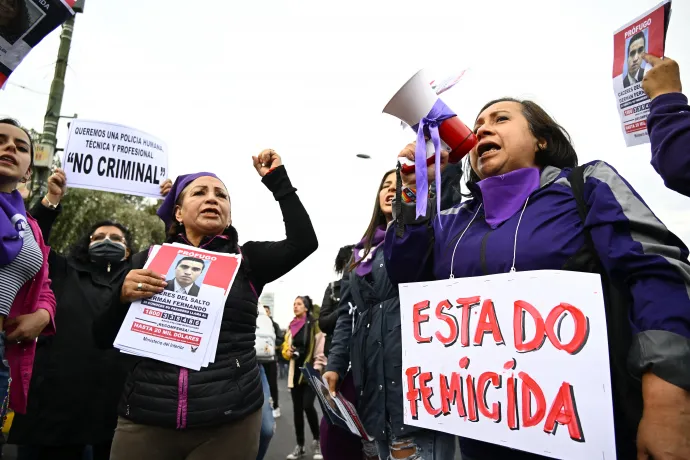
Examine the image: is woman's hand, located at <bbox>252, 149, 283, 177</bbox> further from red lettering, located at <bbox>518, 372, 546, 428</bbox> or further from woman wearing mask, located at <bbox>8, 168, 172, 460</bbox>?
red lettering, located at <bbox>518, 372, 546, 428</bbox>

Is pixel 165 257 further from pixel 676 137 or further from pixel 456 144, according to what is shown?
pixel 676 137

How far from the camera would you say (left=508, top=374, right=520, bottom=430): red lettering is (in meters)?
1.34

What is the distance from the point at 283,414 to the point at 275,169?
328 inches

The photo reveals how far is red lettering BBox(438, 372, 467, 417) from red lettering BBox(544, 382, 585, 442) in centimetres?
27

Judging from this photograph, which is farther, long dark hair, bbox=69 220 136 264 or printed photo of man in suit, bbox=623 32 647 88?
long dark hair, bbox=69 220 136 264

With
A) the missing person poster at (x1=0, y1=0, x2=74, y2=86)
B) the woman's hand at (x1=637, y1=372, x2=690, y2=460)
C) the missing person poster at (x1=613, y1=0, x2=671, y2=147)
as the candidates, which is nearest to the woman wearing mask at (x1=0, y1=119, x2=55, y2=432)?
the missing person poster at (x1=0, y1=0, x2=74, y2=86)

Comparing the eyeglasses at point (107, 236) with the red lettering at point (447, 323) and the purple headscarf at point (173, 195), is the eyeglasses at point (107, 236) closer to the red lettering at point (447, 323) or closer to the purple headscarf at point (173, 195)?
the purple headscarf at point (173, 195)

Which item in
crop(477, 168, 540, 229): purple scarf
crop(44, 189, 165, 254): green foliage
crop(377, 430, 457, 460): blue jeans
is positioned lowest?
crop(377, 430, 457, 460): blue jeans

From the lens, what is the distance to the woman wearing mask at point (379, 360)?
6.90 ft

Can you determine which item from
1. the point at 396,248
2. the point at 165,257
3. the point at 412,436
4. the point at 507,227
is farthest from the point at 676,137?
the point at 165,257

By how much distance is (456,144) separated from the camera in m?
1.76

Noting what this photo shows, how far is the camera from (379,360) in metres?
2.33

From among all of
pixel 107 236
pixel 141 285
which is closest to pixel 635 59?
pixel 141 285

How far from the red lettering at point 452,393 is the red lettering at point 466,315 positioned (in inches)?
4.3
